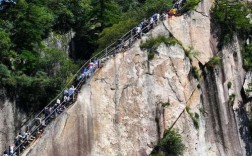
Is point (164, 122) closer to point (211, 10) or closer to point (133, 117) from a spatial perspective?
point (133, 117)

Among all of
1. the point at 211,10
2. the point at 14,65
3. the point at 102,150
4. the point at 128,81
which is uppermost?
the point at 211,10

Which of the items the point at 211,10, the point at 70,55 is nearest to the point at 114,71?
the point at 211,10

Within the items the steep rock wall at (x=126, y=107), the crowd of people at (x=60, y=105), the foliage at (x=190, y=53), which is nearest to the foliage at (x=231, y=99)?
the steep rock wall at (x=126, y=107)

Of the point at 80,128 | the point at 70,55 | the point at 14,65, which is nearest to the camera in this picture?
the point at 80,128

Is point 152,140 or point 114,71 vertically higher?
point 114,71

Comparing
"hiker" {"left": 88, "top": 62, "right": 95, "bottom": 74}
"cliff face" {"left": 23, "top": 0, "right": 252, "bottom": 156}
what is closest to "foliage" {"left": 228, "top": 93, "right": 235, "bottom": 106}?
"cliff face" {"left": 23, "top": 0, "right": 252, "bottom": 156}

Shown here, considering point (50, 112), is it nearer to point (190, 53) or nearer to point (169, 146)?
point (169, 146)

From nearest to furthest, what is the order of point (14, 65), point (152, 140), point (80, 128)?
point (80, 128)
point (152, 140)
point (14, 65)
